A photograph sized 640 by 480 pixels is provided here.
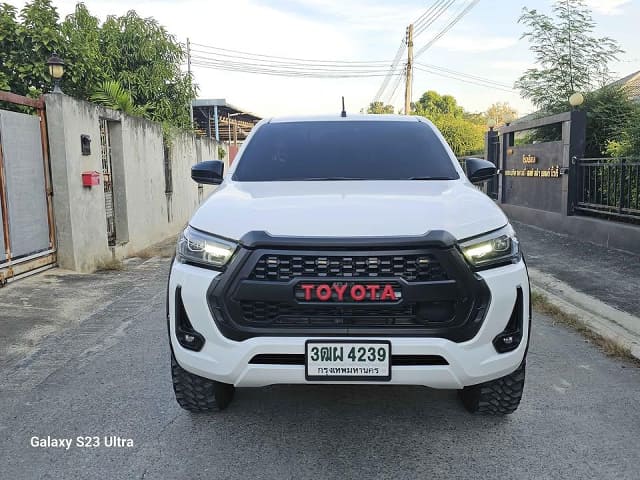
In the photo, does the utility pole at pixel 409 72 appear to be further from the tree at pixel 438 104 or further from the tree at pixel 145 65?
the tree at pixel 438 104

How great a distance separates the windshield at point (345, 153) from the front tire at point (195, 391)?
1384 mm

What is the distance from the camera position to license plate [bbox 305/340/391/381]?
269 centimetres

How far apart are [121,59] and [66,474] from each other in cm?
1596

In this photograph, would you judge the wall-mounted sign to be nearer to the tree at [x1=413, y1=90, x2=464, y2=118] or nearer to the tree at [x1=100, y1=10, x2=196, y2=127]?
the tree at [x1=100, y1=10, x2=196, y2=127]

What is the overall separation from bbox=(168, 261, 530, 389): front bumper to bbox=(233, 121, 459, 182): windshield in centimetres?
127

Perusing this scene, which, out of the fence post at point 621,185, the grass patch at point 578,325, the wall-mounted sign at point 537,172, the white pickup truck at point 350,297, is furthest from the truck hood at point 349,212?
the wall-mounted sign at point 537,172

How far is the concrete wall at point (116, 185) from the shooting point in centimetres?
→ 764

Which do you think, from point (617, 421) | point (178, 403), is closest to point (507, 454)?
point (617, 421)

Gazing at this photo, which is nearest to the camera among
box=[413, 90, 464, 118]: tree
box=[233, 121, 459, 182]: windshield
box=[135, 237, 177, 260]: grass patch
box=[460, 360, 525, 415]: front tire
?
box=[460, 360, 525, 415]: front tire

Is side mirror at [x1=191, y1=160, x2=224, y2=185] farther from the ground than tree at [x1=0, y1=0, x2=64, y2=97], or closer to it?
closer to it

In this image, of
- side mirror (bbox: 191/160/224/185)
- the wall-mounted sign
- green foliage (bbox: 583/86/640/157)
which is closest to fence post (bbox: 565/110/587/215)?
the wall-mounted sign

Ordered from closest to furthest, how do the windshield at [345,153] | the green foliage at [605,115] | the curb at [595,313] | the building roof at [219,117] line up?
the windshield at [345,153] < the curb at [595,313] < the green foliage at [605,115] < the building roof at [219,117]

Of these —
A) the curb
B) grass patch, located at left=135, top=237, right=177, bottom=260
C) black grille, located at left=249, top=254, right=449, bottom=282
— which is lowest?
grass patch, located at left=135, top=237, right=177, bottom=260

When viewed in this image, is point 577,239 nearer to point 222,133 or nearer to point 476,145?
point 476,145
